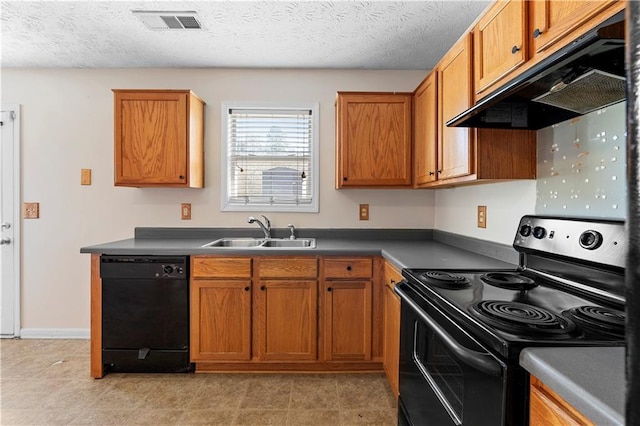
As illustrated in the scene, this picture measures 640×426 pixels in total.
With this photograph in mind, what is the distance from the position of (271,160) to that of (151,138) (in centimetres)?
95

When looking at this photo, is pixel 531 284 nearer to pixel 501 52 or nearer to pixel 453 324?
pixel 453 324

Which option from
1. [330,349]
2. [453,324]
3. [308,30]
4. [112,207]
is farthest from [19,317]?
[453,324]

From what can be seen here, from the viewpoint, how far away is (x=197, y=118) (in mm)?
2715

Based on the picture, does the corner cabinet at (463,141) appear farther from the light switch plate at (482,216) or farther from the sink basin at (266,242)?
the sink basin at (266,242)

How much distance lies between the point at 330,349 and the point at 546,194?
1594 mm

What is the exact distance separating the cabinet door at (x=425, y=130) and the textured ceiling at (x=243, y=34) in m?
0.38

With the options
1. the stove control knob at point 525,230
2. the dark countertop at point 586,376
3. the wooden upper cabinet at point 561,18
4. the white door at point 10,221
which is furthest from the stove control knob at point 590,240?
the white door at point 10,221

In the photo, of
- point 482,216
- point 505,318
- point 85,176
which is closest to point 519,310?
point 505,318

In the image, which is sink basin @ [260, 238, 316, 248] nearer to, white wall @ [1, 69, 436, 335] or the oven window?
white wall @ [1, 69, 436, 335]

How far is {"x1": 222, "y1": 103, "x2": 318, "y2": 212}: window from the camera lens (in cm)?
290

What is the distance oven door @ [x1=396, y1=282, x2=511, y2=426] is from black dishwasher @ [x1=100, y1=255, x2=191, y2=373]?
1.49 metres

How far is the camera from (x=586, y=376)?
64 cm

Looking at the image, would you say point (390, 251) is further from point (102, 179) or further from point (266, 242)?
point (102, 179)

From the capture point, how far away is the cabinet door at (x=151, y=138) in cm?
251
